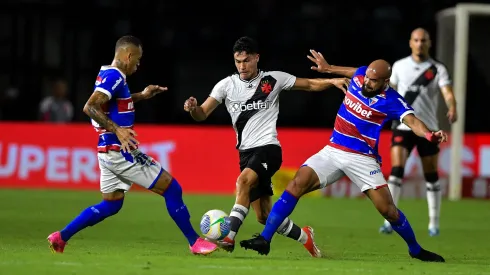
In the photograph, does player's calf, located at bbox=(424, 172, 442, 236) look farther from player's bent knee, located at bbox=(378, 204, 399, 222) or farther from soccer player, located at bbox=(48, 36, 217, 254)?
soccer player, located at bbox=(48, 36, 217, 254)

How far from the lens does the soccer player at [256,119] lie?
396 inches

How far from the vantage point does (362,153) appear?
33.0 ft

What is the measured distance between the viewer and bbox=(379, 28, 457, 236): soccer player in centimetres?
1319

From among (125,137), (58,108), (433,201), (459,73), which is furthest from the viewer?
(58,108)

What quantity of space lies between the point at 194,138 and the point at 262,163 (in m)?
9.25

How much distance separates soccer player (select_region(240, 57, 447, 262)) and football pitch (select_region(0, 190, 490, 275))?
0.44 meters

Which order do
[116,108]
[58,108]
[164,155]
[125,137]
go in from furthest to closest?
[58,108] < [164,155] < [116,108] < [125,137]

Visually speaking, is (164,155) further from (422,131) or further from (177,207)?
(422,131)

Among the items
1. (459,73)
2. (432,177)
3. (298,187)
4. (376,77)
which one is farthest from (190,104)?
(459,73)

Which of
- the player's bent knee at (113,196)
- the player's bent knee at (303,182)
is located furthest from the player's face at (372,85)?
the player's bent knee at (113,196)

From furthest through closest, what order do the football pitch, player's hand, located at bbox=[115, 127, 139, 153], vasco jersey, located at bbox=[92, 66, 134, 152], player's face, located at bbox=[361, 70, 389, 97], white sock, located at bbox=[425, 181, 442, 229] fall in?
white sock, located at bbox=[425, 181, 442, 229] < player's face, located at bbox=[361, 70, 389, 97] < vasco jersey, located at bbox=[92, 66, 134, 152] < player's hand, located at bbox=[115, 127, 139, 153] < the football pitch

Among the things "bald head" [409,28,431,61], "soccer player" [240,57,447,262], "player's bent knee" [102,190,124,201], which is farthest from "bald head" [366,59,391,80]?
"bald head" [409,28,431,61]

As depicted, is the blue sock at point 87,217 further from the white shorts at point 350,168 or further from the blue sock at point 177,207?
the white shorts at point 350,168

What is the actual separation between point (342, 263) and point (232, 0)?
52.4ft
